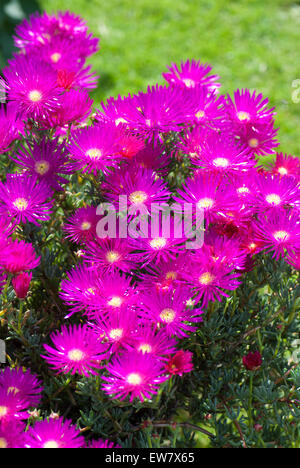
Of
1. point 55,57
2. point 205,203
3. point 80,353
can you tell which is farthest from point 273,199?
point 55,57

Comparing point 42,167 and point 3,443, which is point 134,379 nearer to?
point 3,443

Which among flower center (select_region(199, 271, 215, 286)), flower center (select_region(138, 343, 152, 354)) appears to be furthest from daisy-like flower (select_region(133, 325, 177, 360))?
flower center (select_region(199, 271, 215, 286))

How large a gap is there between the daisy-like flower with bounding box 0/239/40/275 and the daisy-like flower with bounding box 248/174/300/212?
16.5 inches

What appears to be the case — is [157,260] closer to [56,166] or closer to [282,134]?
[56,166]

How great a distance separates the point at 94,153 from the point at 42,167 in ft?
0.39

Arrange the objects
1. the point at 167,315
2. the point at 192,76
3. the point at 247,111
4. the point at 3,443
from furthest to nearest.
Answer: the point at 192,76, the point at 247,111, the point at 167,315, the point at 3,443

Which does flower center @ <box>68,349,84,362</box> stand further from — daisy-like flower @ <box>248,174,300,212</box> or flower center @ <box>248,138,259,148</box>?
flower center @ <box>248,138,259,148</box>

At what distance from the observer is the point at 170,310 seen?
3.60ft

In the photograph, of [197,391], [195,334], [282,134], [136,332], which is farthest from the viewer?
[282,134]

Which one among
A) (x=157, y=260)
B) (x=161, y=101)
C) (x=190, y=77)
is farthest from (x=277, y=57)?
(x=157, y=260)

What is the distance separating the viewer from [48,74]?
4.31 feet

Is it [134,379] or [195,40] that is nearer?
[134,379]

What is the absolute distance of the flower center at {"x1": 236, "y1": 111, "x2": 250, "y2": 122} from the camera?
4.64 feet
